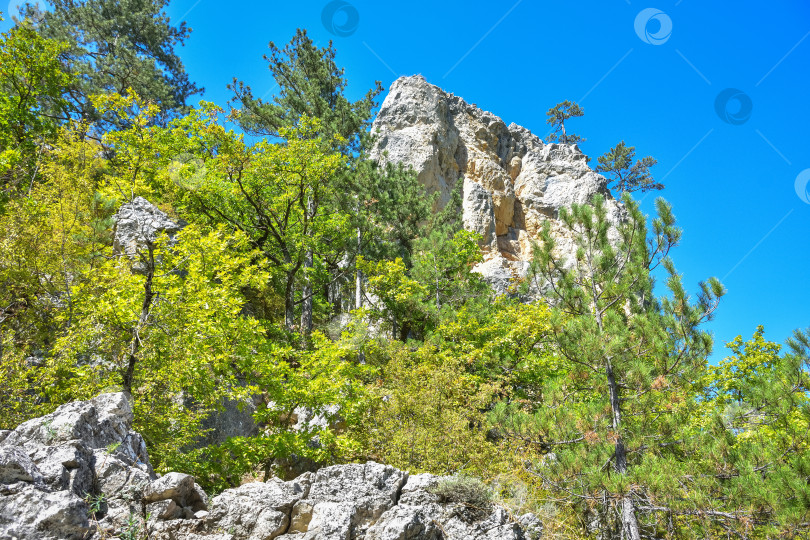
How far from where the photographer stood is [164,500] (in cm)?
542

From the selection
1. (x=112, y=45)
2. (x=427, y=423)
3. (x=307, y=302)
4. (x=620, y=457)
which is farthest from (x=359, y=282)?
(x=112, y=45)

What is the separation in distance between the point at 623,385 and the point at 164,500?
7220 millimetres

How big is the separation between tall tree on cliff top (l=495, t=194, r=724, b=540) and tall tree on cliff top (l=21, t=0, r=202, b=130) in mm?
26068

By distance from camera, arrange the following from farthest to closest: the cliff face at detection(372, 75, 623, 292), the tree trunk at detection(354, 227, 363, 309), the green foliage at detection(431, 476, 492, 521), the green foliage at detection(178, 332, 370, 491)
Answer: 1. the cliff face at detection(372, 75, 623, 292)
2. the tree trunk at detection(354, 227, 363, 309)
3. the green foliage at detection(178, 332, 370, 491)
4. the green foliage at detection(431, 476, 492, 521)

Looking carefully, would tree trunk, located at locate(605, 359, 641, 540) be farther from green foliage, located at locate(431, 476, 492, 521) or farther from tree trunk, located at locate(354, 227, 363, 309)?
tree trunk, located at locate(354, 227, 363, 309)

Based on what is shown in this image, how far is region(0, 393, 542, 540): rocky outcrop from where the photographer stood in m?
4.53

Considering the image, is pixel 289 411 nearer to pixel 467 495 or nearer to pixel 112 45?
pixel 467 495

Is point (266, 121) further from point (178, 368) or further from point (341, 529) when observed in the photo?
point (341, 529)

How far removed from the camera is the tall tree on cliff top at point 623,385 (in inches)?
294

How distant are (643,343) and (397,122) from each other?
99.2 ft

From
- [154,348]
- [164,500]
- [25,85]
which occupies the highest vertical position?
[25,85]

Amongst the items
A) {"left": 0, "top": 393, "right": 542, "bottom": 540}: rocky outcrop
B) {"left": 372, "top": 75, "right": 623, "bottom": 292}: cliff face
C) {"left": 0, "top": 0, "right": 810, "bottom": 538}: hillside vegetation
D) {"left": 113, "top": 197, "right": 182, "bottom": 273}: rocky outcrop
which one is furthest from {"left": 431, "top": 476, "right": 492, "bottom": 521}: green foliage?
{"left": 372, "top": 75, "right": 623, "bottom": 292}: cliff face

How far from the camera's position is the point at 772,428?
7039 millimetres

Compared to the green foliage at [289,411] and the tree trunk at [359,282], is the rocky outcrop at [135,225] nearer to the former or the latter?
the tree trunk at [359,282]
